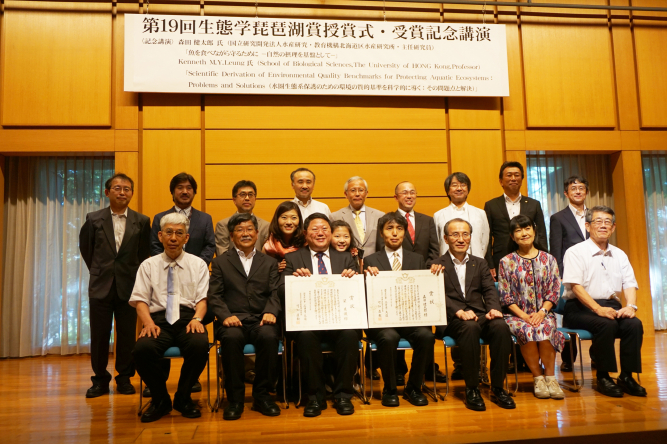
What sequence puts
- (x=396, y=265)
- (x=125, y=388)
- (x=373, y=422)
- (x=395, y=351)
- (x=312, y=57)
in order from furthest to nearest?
1. (x=312, y=57)
2. (x=125, y=388)
3. (x=396, y=265)
4. (x=395, y=351)
5. (x=373, y=422)

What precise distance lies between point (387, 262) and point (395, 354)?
2.02 ft

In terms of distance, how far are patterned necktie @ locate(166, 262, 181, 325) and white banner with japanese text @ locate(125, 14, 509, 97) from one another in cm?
264

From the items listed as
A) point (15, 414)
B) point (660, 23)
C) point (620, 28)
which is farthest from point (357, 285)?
point (660, 23)

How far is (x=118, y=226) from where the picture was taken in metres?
3.82

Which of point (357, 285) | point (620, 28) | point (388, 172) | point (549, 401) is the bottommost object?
point (549, 401)

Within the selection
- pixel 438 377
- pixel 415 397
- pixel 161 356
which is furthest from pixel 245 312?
pixel 438 377

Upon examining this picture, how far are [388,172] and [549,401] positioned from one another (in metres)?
3.00

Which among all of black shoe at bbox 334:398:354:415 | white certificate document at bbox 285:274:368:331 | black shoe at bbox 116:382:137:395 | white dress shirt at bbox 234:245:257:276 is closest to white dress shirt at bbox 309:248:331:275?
white certificate document at bbox 285:274:368:331

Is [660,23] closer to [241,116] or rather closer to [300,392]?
[241,116]

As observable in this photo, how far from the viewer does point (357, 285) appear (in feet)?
10.5

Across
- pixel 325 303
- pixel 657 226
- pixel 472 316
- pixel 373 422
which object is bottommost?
pixel 373 422

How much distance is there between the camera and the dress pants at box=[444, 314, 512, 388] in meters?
3.12

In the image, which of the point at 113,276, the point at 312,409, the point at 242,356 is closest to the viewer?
the point at 312,409

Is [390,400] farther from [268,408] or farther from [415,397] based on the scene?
[268,408]
